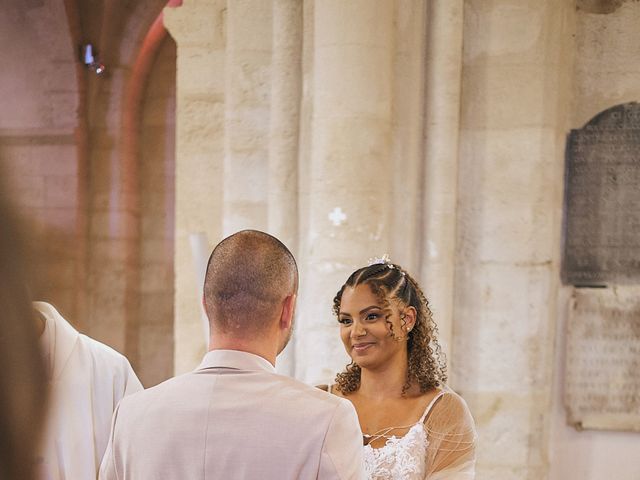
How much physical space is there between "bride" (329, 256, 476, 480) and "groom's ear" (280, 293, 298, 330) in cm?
63

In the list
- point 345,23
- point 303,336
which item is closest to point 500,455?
point 303,336

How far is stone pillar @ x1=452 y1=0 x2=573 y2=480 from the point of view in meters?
3.11

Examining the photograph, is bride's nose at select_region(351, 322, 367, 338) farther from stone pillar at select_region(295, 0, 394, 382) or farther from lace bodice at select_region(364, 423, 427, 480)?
stone pillar at select_region(295, 0, 394, 382)

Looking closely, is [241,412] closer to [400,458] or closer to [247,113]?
[400,458]

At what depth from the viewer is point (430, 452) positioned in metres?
1.97

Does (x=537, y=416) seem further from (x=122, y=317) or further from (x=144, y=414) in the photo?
(x=122, y=317)

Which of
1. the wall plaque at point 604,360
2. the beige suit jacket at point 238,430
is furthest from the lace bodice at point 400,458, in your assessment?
the wall plaque at point 604,360

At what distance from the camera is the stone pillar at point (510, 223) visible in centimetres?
311

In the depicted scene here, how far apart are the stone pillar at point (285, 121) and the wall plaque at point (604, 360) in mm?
1451

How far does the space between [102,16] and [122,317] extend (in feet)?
11.1

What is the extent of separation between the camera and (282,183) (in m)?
3.25

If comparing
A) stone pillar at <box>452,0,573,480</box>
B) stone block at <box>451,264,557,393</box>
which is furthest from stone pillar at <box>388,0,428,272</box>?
stone block at <box>451,264,557,393</box>

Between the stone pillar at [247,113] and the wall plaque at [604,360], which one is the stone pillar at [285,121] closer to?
the stone pillar at [247,113]

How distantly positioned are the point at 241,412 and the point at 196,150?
247cm
